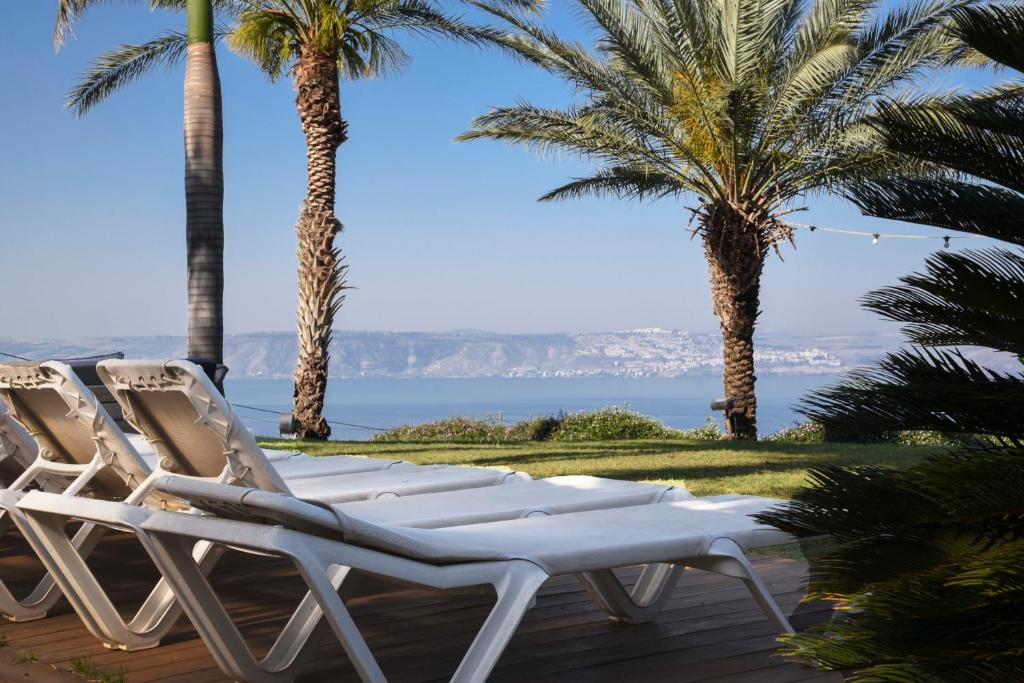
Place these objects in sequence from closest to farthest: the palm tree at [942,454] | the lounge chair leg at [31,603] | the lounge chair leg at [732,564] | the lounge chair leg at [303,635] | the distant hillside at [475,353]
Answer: the palm tree at [942,454] < the lounge chair leg at [732,564] < the lounge chair leg at [303,635] < the lounge chair leg at [31,603] < the distant hillside at [475,353]

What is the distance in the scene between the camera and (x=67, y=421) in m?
4.52

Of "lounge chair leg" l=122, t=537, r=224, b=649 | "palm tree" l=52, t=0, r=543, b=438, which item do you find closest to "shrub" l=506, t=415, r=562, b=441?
"palm tree" l=52, t=0, r=543, b=438

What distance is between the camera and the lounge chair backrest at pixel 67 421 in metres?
4.13

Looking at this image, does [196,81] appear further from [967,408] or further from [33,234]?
[33,234]

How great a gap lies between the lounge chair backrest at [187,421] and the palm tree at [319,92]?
1264 cm

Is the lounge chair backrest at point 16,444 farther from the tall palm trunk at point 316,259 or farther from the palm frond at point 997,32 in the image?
the tall palm trunk at point 316,259

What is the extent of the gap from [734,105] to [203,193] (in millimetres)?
6919

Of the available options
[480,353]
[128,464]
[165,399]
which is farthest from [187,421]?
[480,353]

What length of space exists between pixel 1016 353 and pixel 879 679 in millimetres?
1083

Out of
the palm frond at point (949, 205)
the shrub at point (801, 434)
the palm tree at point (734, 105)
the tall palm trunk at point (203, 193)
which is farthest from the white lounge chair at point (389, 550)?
the shrub at point (801, 434)

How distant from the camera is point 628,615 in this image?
4090mm

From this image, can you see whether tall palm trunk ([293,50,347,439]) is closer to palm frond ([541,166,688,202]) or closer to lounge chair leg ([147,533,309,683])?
palm frond ([541,166,688,202])

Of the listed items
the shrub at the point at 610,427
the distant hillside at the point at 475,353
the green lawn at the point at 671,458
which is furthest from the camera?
the distant hillside at the point at 475,353

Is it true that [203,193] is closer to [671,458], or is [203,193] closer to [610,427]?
[671,458]
